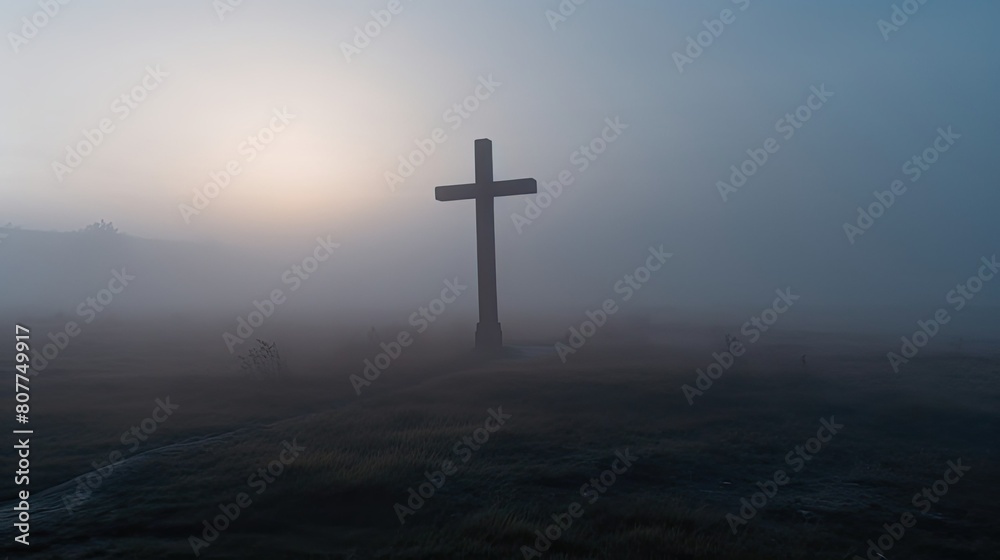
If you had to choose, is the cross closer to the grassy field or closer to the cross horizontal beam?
the cross horizontal beam

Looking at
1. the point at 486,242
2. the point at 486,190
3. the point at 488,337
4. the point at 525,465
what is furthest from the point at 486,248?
the point at 525,465

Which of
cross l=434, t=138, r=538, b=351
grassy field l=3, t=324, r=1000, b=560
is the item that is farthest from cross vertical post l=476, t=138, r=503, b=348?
grassy field l=3, t=324, r=1000, b=560

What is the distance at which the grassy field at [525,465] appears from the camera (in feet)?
20.9

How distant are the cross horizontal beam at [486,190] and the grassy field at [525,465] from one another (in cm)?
628

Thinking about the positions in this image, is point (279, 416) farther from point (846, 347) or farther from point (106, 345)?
point (846, 347)

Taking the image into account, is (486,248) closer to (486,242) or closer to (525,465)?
(486,242)

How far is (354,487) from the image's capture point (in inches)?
305

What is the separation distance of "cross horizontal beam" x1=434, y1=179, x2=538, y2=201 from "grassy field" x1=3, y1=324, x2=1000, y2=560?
628 centimetres

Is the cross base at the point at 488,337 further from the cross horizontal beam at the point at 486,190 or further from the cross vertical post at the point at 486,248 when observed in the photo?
the cross horizontal beam at the point at 486,190

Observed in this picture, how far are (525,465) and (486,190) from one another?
12762mm

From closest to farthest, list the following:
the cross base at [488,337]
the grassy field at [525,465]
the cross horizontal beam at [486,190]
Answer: the grassy field at [525,465]
the cross horizontal beam at [486,190]
the cross base at [488,337]

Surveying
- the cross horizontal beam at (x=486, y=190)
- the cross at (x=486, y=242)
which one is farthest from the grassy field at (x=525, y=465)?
the cross horizontal beam at (x=486, y=190)

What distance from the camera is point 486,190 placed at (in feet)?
66.5

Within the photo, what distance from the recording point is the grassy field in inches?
250
